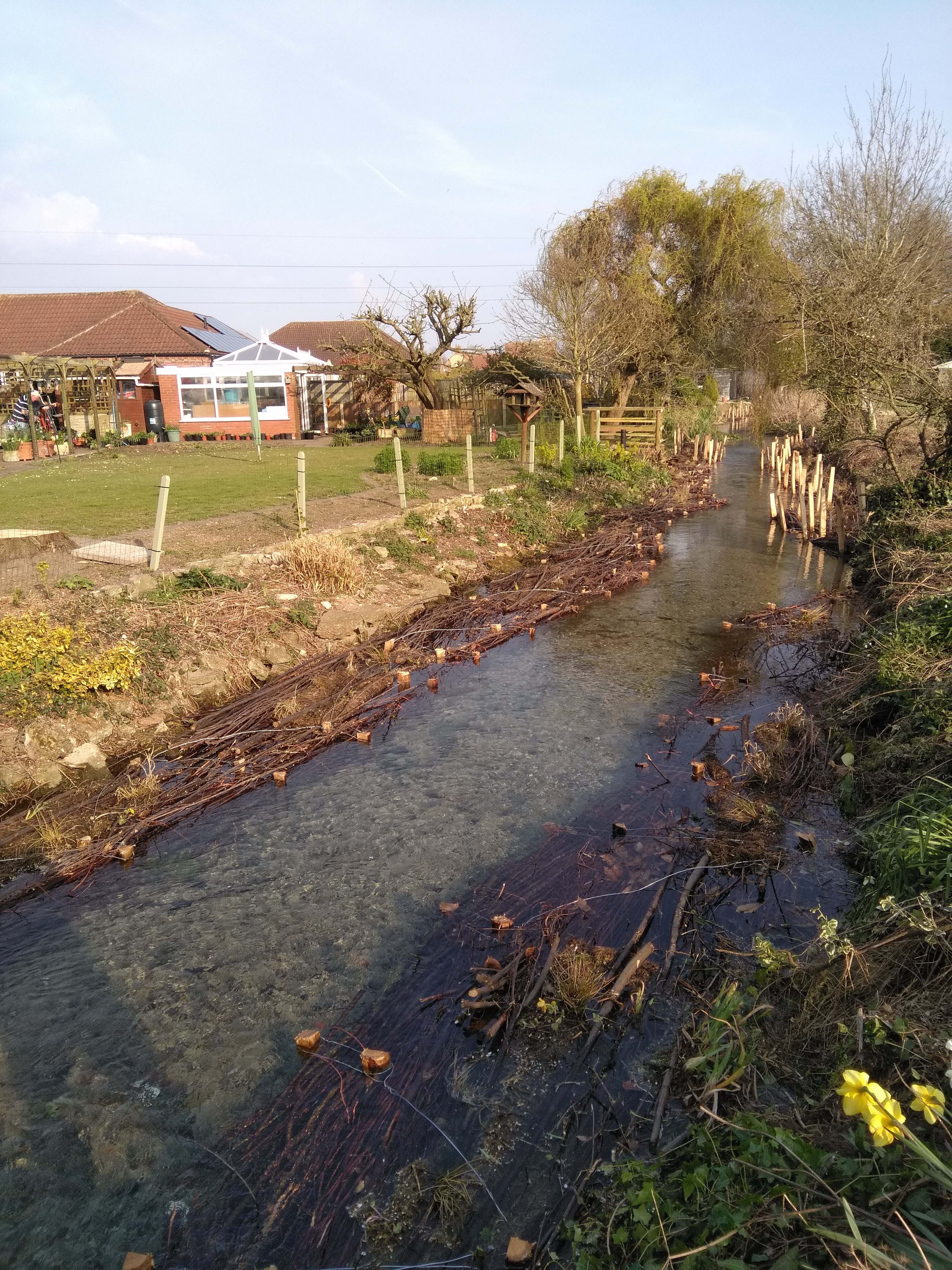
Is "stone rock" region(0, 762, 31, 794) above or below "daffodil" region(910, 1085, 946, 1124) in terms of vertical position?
below

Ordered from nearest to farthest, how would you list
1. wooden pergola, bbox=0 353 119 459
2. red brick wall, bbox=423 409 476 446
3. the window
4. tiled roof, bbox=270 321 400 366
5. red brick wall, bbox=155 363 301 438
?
wooden pergola, bbox=0 353 119 459 < red brick wall, bbox=155 363 301 438 < the window < red brick wall, bbox=423 409 476 446 < tiled roof, bbox=270 321 400 366

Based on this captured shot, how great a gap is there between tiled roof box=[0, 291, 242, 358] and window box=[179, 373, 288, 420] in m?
1.89

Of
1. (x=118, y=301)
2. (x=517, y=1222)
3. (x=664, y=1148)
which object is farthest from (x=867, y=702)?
(x=118, y=301)

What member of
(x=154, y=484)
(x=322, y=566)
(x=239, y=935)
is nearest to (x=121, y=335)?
(x=154, y=484)

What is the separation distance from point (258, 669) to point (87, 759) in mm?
2262

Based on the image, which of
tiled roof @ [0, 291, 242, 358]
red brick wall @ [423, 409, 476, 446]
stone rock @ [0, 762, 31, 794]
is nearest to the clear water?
stone rock @ [0, 762, 31, 794]

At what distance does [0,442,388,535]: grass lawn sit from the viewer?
43.2 feet

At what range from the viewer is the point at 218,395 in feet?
99.5

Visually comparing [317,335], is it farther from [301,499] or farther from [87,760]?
[87,760]

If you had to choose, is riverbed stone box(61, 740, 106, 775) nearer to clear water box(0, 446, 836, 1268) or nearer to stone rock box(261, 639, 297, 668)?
clear water box(0, 446, 836, 1268)

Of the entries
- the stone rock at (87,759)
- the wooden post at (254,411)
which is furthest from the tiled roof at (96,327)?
the stone rock at (87,759)

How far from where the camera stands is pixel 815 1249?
7.07ft

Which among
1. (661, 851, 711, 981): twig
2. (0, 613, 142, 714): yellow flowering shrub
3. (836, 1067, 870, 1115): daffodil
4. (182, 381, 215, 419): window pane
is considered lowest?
(661, 851, 711, 981): twig

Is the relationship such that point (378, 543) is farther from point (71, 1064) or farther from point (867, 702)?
point (71, 1064)
